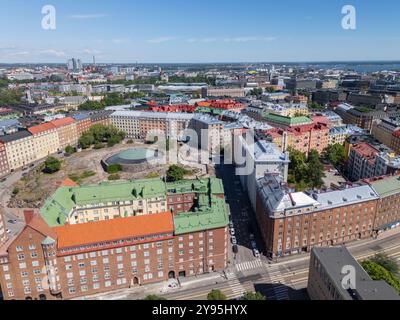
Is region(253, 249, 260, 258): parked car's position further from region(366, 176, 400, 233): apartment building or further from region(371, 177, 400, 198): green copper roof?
region(371, 177, 400, 198): green copper roof

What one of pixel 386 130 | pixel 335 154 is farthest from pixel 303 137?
pixel 386 130

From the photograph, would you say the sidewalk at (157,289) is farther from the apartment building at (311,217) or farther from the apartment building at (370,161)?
the apartment building at (370,161)

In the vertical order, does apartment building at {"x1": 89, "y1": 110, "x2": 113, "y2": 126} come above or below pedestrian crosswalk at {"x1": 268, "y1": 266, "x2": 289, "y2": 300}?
above

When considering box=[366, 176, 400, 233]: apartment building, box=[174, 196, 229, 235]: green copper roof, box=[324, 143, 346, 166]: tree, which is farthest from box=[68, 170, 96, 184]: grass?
box=[366, 176, 400, 233]: apartment building

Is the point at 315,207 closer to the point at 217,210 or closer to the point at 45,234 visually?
the point at 217,210

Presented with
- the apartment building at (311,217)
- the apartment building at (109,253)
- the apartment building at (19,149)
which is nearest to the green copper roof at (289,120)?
the apartment building at (311,217)
